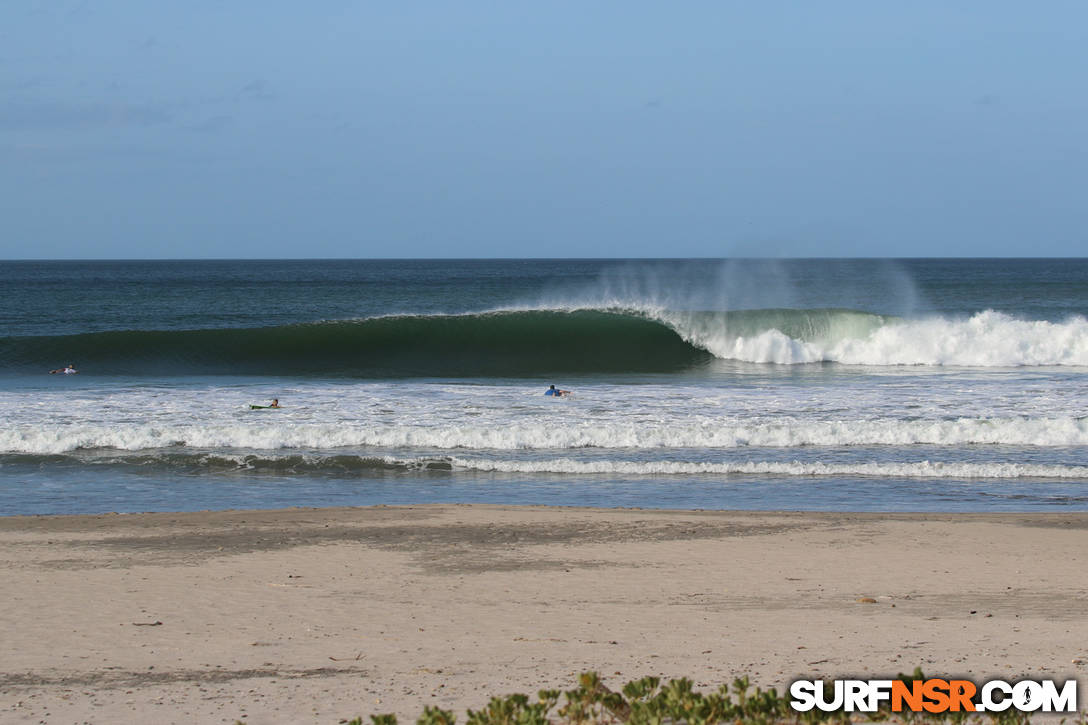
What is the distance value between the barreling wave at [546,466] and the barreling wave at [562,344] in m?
10.0

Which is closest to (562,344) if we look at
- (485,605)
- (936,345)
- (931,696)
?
(936,345)

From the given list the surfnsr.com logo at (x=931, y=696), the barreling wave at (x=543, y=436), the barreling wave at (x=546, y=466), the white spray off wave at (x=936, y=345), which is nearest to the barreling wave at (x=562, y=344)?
the white spray off wave at (x=936, y=345)

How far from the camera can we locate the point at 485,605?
617 cm

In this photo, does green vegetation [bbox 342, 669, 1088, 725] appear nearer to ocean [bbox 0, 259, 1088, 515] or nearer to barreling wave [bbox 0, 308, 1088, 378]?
ocean [bbox 0, 259, 1088, 515]

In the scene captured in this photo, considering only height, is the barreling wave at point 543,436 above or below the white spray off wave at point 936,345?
below

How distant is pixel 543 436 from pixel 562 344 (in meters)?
13.8

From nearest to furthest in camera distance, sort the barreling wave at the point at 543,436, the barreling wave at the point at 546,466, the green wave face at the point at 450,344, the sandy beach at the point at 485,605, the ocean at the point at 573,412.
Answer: the sandy beach at the point at 485,605, the ocean at the point at 573,412, the barreling wave at the point at 546,466, the barreling wave at the point at 543,436, the green wave face at the point at 450,344

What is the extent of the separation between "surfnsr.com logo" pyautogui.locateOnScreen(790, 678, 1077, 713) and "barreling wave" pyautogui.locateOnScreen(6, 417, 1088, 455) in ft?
28.1

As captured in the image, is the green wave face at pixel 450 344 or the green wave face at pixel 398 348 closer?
the green wave face at pixel 398 348

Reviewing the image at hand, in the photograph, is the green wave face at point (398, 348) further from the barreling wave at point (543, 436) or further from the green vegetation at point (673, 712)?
the green vegetation at point (673, 712)

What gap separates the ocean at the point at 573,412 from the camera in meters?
10.7

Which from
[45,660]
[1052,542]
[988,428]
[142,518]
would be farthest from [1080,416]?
[45,660]

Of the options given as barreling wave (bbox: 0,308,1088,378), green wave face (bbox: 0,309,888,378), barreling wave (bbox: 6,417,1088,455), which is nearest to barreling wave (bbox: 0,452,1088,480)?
barreling wave (bbox: 6,417,1088,455)

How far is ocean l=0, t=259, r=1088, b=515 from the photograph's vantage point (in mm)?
10719
